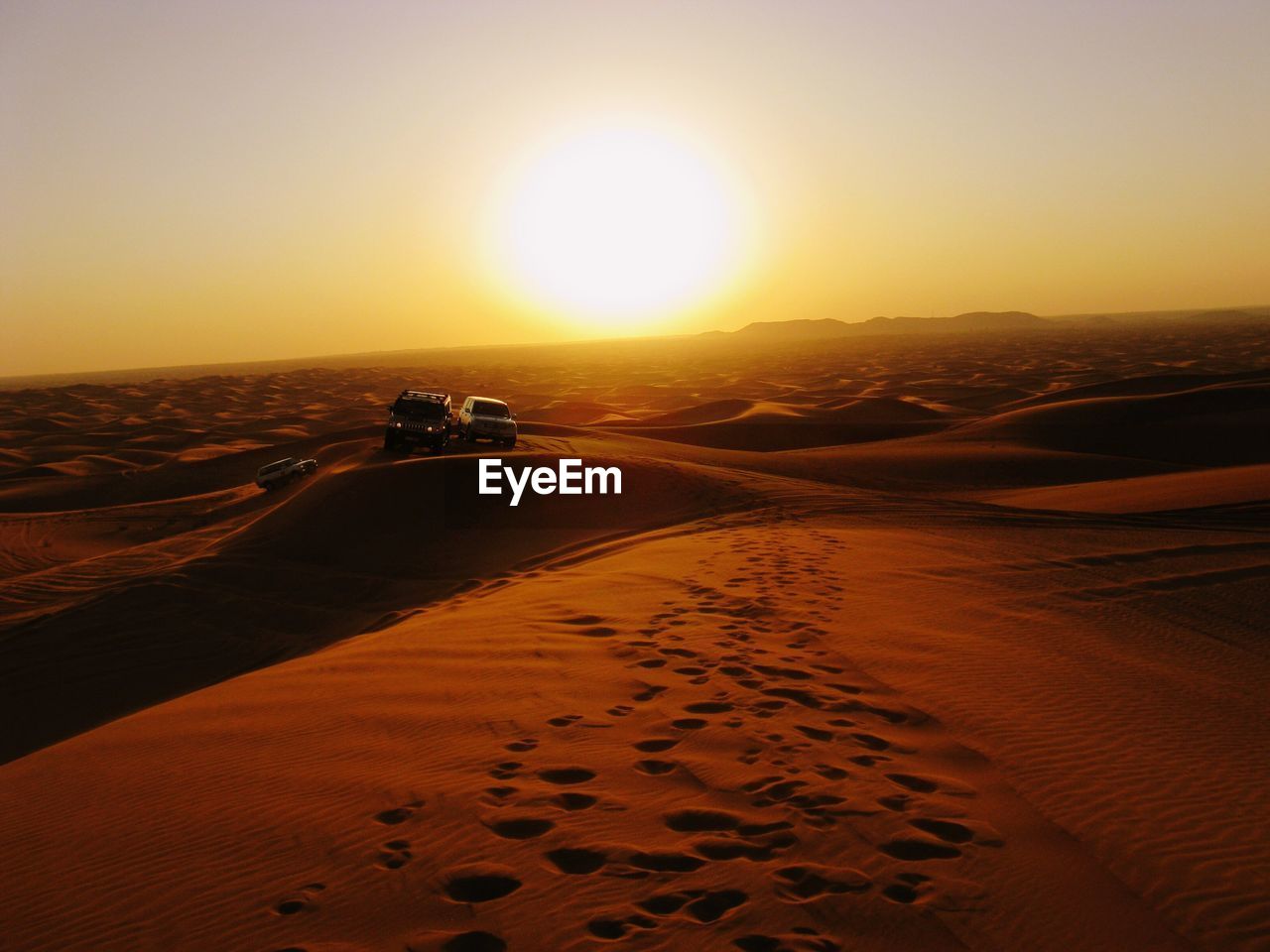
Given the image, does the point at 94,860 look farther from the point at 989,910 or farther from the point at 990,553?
the point at 990,553

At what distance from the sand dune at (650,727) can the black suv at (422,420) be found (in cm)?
504

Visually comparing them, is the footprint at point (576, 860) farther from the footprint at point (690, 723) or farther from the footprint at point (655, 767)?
the footprint at point (690, 723)

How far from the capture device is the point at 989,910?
402 centimetres

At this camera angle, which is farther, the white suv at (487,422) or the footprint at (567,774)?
the white suv at (487,422)

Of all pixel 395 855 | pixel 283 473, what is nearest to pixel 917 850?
pixel 395 855

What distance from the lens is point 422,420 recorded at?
24422 mm

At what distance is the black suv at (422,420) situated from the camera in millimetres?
24422

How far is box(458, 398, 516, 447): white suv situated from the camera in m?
25.2

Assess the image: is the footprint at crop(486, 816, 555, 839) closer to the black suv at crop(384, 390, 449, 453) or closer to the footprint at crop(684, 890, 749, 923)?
the footprint at crop(684, 890, 749, 923)

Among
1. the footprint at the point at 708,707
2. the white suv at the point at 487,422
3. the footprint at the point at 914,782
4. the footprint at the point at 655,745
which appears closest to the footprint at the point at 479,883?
the footprint at the point at 655,745

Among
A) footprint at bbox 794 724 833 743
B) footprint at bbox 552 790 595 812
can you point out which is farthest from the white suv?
footprint at bbox 552 790 595 812

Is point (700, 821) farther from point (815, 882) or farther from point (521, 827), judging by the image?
point (521, 827)

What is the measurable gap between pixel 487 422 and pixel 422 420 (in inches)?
83.3

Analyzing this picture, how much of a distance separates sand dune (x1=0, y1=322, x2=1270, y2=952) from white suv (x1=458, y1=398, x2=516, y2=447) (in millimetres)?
5908
